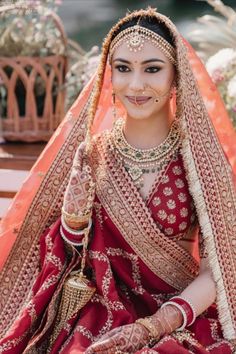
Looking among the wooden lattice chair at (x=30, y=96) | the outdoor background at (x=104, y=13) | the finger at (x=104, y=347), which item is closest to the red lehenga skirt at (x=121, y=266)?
the finger at (x=104, y=347)

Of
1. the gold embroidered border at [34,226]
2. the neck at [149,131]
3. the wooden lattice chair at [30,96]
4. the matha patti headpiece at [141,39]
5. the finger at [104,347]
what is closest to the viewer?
the finger at [104,347]

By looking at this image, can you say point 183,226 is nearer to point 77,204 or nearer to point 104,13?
point 77,204

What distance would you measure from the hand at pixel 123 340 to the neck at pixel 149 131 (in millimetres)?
476

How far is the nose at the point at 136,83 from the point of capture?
2.24 metres

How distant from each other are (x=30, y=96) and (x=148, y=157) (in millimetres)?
1814

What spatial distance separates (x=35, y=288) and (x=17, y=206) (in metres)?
0.27

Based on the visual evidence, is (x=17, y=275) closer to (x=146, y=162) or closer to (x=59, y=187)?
(x=59, y=187)

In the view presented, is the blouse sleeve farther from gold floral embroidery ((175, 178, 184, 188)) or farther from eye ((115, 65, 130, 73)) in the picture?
eye ((115, 65, 130, 73))

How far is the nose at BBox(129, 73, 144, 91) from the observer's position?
2.24m

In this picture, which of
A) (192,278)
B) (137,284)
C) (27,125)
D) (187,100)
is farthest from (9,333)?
(27,125)

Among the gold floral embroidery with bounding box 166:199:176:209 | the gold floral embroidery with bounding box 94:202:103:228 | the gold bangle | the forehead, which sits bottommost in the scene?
the gold bangle

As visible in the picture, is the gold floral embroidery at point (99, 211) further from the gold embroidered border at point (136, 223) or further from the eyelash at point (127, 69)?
the eyelash at point (127, 69)

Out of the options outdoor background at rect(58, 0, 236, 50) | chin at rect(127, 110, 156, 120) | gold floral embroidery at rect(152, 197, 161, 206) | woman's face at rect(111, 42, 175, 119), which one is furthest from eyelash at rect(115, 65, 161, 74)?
outdoor background at rect(58, 0, 236, 50)

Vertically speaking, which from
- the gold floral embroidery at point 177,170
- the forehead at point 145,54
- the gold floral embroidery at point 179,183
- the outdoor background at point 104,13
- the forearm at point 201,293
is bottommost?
the outdoor background at point 104,13
